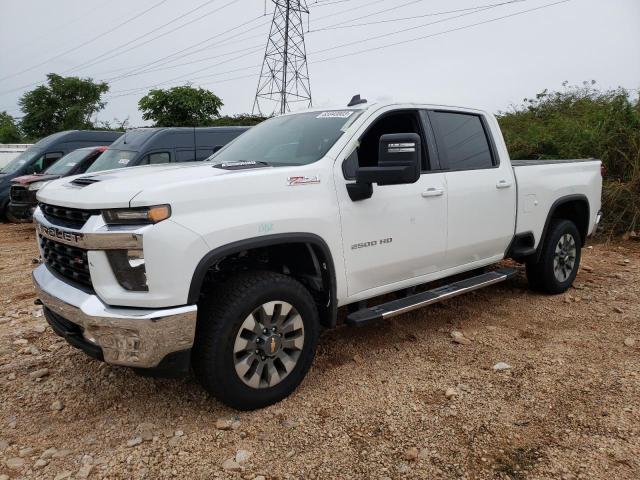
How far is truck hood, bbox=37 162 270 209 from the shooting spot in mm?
2529

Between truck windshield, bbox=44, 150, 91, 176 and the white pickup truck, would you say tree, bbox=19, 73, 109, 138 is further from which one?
the white pickup truck

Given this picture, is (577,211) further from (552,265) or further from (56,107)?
(56,107)

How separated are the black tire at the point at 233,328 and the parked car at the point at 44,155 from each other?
417 inches

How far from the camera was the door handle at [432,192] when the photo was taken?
11.9 ft

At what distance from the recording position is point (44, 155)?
38.8 feet

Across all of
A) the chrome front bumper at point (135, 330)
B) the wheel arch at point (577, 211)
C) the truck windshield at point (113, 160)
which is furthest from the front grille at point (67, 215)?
the truck windshield at point (113, 160)

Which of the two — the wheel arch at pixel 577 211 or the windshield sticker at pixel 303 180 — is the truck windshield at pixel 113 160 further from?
the wheel arch at pixel 577 211

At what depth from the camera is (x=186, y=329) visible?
8.32ft

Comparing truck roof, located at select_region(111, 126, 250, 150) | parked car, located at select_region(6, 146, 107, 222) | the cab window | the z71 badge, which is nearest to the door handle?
the z71 badge

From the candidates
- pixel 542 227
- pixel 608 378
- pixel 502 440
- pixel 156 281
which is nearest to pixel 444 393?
pixel 502 440

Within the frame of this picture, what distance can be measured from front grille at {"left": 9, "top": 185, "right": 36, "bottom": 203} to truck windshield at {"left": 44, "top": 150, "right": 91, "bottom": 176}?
78 cm

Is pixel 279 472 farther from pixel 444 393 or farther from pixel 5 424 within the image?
pixel 5 424

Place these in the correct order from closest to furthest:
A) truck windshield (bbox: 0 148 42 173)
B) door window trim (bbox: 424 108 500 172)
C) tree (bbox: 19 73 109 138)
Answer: door window trim (bbox: 424 108 500 172), truck windshield (bbox: 0 148 42 173), tree (bbox: 19 73 109 138)

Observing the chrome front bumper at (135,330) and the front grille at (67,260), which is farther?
the front grille at (67,260)
